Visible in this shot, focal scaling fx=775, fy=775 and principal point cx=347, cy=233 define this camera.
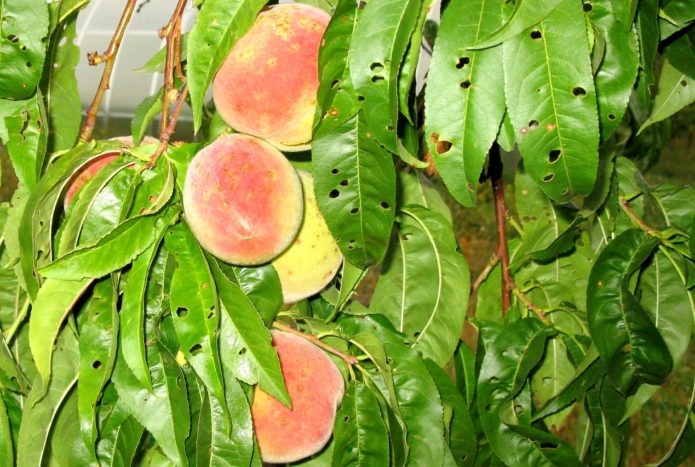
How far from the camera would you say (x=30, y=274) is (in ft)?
2.68

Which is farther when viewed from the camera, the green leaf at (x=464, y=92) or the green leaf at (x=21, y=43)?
the green leaf at (x=21, y=43)

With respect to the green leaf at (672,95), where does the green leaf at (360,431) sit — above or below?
below

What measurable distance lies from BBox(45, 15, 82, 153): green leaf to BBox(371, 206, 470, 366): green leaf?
1.52 feet

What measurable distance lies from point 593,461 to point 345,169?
588mm

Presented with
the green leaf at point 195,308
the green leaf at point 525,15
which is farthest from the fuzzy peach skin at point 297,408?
the green leaf at point 525,15

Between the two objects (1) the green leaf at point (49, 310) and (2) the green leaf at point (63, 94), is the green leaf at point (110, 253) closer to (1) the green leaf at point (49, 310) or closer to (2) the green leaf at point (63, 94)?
(1) the green leaf at point (49, 310)

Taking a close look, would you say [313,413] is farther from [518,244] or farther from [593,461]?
[518,244]

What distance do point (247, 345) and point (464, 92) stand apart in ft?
1.09

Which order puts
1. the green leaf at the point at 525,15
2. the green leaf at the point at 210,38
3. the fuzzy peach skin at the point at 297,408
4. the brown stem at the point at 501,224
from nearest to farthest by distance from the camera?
the green leaf at the point at 525,15 → the green leaf at the point at 210,38 → the fuzzy peach skin at the point at 297,408 → the brown stem at the point at 501,224

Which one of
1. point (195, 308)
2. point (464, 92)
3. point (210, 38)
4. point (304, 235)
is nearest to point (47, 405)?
point (195, 308)

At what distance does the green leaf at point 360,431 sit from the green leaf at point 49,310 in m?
0.33

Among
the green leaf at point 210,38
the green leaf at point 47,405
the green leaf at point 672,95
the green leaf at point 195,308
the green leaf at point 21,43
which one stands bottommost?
the green leaf at point 47,405

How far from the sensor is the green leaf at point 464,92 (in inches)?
28.4

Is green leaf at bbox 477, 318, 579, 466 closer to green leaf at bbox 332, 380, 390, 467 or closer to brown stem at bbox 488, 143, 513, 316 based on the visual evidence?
brown stem at bbox 488, 143, 513, 316
